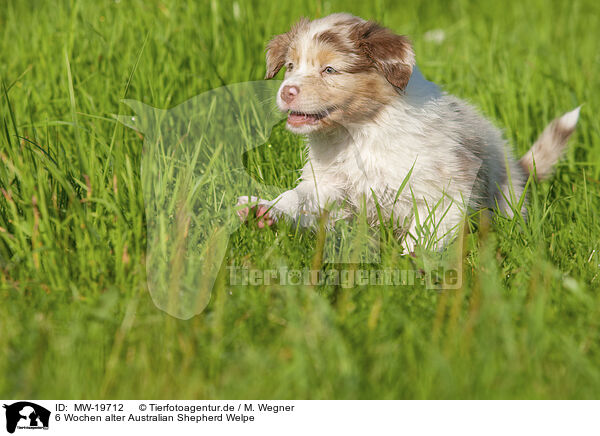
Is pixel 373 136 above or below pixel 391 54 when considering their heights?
below

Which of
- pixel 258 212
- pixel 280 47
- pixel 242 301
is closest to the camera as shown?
pixel 242 301

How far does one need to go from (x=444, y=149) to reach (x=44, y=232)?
1.67m

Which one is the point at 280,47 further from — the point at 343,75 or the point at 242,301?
the point at 242,301

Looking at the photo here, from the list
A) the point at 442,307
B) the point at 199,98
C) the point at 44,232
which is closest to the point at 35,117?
the point at 199,98

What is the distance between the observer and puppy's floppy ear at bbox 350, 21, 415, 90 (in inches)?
107

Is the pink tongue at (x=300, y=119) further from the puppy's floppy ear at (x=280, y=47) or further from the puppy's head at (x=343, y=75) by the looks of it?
the puppy's floppy ear at (x=280, y=47)

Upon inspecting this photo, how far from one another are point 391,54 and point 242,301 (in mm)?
1271

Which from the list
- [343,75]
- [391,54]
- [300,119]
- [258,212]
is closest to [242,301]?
[258,212]

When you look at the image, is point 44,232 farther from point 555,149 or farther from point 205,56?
point 555,149

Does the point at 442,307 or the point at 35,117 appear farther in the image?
the point at 35,117

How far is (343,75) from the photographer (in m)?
2.76

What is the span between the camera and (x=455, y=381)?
5.76ft
